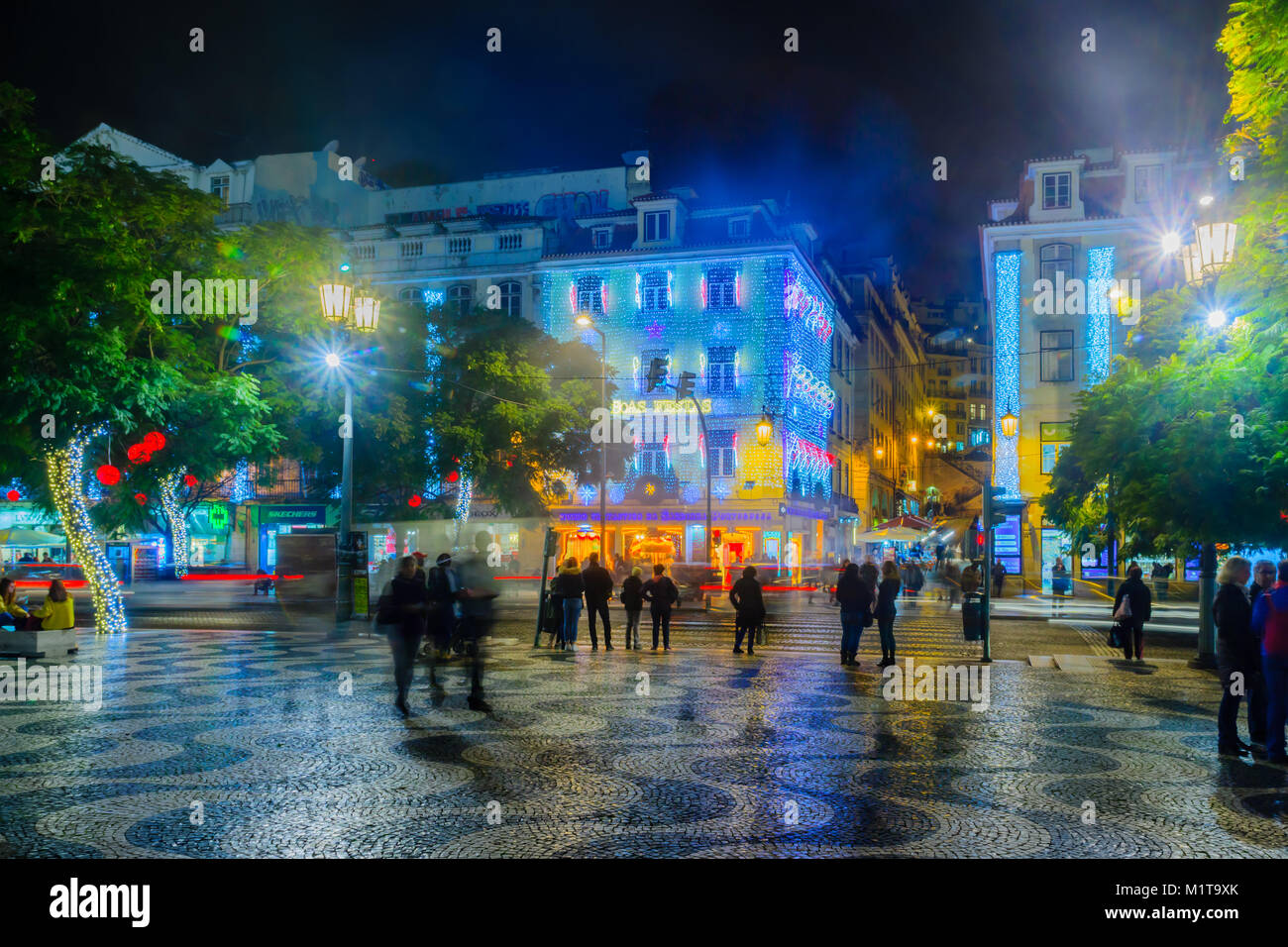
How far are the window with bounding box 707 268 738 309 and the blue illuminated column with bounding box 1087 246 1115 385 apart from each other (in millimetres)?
15520

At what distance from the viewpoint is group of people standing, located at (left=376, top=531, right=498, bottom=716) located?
37.7 feet

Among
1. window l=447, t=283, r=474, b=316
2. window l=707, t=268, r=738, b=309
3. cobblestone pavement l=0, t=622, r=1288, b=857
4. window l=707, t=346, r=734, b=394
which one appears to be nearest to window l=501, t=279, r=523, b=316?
window l=447, t=283, r=474, b=316

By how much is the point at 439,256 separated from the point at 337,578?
30065 millimetres

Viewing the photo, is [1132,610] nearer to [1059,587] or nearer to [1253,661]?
[1253,661]

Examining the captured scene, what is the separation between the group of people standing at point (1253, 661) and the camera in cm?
909

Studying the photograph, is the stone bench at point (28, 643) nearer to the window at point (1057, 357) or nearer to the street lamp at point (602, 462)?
the street lamp at point (602, 462)

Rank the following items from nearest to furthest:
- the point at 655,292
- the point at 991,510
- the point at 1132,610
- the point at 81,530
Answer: the point at 1132,610 < the point at 991,510 < the point at 81,530 < the point at 655,292

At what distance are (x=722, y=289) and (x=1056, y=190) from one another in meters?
15.7

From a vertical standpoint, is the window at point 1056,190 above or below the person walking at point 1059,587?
above

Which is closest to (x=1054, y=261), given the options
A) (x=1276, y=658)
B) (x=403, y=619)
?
(x=1276, y=658)

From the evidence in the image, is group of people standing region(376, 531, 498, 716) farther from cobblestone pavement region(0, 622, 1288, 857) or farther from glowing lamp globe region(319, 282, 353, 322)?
glowing lamp globe region(319, 282, 353, 322)

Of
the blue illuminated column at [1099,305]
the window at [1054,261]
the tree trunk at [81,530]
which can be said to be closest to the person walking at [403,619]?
the tree trunk at [81,530]

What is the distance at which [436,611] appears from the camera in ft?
42.2

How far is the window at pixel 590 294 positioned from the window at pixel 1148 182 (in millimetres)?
24034
